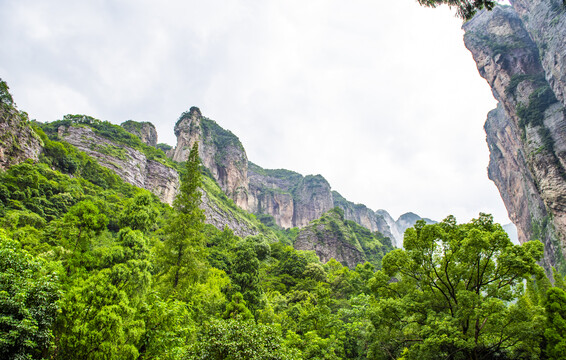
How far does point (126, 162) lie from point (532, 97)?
66.0 meters

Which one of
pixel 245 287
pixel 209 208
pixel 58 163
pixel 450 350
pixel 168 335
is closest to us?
pixel 168 335

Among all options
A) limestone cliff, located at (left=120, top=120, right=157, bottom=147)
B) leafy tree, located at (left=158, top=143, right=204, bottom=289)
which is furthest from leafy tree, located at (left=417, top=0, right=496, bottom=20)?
limestone cliff, located at (left=120, top=120, right=157, bottom=147)

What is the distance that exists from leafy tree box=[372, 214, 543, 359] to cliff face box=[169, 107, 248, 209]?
6815 cm

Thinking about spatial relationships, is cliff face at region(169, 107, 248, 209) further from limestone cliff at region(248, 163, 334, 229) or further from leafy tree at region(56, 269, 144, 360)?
leafy tree at region(56, 269, 144, 360)

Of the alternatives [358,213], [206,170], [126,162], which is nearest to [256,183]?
[206,170]

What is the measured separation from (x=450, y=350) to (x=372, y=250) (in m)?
64.4

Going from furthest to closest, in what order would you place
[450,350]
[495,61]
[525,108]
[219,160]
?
[219,160] < [495,61] < [525,108] < [450,350]

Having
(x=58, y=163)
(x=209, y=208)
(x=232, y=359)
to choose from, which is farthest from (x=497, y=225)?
(x=209, y=208)

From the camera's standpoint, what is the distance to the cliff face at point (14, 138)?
25.0 m

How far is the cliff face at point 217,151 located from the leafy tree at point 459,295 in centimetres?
6815

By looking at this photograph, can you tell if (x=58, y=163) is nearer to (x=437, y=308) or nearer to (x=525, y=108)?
(x=437, y=308)

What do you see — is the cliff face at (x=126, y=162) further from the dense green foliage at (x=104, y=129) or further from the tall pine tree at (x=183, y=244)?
the tall pine tree at (x=183, y=244)

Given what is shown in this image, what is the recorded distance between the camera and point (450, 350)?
9.56 m

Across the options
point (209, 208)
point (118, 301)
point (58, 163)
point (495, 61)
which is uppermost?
point (495, 61)
